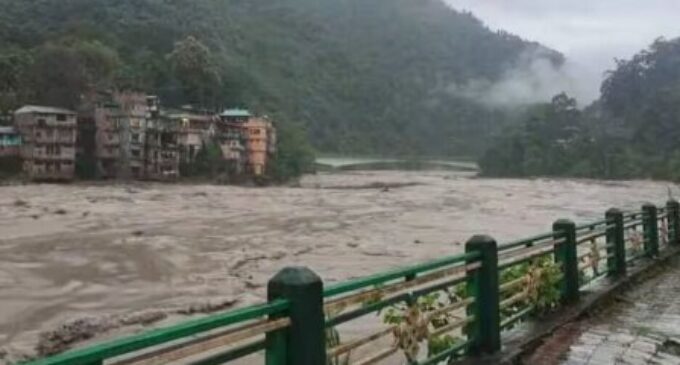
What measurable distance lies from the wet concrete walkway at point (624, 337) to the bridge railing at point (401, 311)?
1.22 feet

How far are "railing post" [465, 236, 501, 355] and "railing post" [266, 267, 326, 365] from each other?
2.01 meters

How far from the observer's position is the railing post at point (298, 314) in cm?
331

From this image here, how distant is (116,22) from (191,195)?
167ft

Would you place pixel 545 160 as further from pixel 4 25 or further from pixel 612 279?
pixel 612 279

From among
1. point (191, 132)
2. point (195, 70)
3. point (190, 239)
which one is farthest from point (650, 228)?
point (195, 70)

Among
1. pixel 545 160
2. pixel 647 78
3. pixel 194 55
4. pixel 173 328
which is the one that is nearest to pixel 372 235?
pixel 173 328

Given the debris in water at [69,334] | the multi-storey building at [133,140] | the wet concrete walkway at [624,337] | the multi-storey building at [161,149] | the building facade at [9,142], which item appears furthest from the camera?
the multi-storey building at [161,149]

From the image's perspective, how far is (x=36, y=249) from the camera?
25.6 meters

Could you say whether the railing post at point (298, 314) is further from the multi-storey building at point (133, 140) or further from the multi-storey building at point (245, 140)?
the multi-storey building at point (245, 140)

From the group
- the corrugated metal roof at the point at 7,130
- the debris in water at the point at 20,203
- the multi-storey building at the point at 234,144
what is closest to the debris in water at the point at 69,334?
the debris in water at the point at 20,203

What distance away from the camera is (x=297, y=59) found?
141 m

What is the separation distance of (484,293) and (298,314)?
89.2 inches

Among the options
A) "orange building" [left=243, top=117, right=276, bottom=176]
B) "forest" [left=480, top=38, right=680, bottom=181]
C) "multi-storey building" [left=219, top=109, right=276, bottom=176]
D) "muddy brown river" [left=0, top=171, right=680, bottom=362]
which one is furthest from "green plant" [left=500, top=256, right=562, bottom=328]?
"forest" [left=480, top=38, right=680, bottom=181]

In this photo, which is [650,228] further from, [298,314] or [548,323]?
[298,314]
